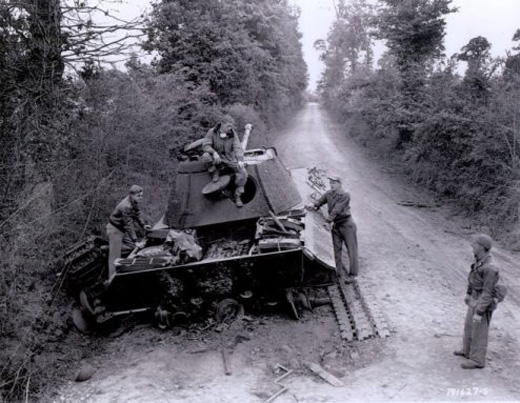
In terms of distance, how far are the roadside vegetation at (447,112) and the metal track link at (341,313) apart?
463cm

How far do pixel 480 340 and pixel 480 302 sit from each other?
54 centimetres

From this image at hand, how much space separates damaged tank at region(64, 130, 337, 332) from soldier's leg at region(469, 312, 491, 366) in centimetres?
203

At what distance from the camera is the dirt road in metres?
5.92

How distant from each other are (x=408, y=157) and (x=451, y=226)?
7.29m

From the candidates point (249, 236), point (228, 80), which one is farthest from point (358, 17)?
point (249, 236)

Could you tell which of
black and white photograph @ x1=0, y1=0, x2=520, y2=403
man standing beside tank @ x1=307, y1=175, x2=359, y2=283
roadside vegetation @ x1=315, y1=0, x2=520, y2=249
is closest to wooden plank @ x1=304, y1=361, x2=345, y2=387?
black and white photograph @ x1=0, y1=0, x2=520, y2=403

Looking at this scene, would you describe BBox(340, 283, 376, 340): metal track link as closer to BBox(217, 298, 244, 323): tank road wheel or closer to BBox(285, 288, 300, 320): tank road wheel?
BBox(285, 288, 300, 320): tank road wheel

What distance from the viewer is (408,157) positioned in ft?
64.1

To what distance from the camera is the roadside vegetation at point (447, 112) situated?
1243 centimetres

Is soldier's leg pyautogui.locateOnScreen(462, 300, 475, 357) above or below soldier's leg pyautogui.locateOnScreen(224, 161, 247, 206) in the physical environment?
below

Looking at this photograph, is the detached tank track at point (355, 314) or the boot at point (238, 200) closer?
the detached tank track at point (355, 314)

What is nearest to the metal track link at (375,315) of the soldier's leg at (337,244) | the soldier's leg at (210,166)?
the soldier's leg at (337,244)

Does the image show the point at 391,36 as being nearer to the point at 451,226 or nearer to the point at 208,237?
the point at 451,226

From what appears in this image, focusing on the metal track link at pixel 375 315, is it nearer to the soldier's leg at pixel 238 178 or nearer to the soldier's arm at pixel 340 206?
the soldier's arm at pixel 340 206
